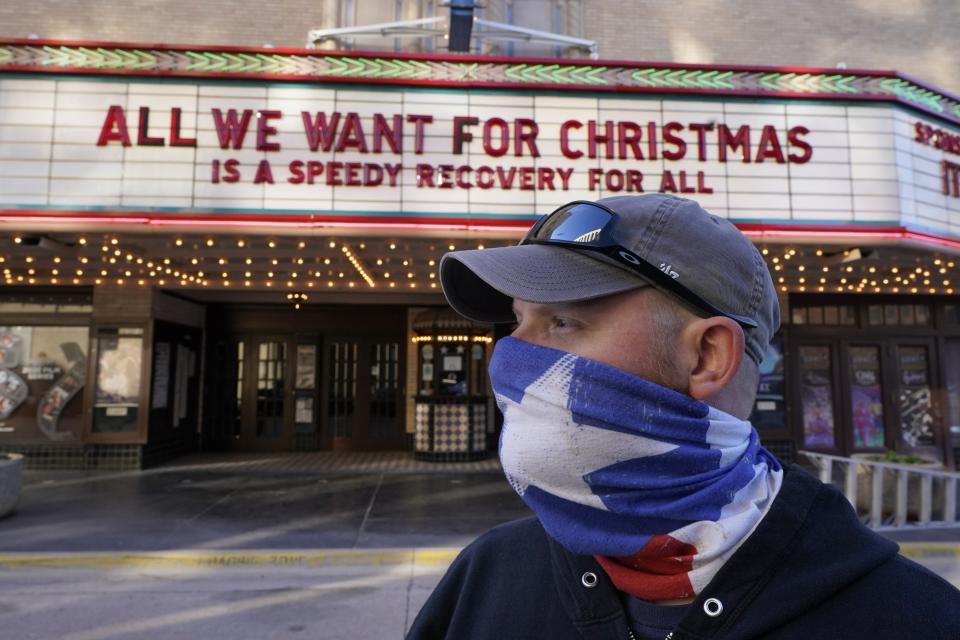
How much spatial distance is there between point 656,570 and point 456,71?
7640mm

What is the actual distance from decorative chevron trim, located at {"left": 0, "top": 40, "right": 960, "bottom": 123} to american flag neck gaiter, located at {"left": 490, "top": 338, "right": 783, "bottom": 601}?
727 cm

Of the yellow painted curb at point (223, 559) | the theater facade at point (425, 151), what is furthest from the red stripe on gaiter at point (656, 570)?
the theater facade at point (425, 151)

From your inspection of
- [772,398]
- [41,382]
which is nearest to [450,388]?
[772,398]

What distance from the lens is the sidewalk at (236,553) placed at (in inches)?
188

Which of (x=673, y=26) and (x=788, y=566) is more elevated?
(x=673, y=26)

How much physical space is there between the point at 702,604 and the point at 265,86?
7922mm

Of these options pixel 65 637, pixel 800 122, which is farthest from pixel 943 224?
pixel 65 637

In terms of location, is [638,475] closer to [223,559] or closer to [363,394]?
[223,559]

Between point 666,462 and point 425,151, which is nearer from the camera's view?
point 666,462

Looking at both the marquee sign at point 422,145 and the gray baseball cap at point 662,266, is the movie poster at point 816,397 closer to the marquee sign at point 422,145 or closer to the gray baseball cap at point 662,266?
the marquee sign at point 422,145

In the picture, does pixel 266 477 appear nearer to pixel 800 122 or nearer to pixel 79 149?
pixel 79 149

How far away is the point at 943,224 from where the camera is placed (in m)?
8.02

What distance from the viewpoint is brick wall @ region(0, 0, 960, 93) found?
442 inches

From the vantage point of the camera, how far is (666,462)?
102cm
